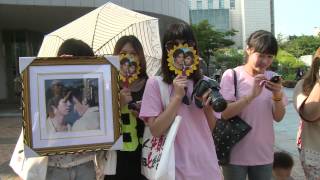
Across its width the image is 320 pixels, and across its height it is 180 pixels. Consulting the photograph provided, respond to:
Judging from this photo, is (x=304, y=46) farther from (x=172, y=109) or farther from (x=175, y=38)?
(x=172, y=109)

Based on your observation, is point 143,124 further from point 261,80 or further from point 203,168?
point 261,80

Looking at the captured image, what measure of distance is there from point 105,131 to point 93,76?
331 mm

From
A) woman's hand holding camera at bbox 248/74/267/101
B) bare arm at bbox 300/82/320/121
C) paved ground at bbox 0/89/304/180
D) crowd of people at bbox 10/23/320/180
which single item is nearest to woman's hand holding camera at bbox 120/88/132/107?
crowd of people at bbox 10/23/320/180

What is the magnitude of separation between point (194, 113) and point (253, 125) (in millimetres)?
651

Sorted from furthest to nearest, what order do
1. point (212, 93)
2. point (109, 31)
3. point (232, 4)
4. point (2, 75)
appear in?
point (232, 4) → point (2, 75) → point (109, 31) → point (212, 93)

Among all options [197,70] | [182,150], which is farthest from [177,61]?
[182,150]

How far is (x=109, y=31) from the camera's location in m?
3.50

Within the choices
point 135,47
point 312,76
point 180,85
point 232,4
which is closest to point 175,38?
point 180,85

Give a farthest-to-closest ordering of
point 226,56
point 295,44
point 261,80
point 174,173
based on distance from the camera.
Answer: point 295,44 → point 226,56 → point 261,80 → point 174,173

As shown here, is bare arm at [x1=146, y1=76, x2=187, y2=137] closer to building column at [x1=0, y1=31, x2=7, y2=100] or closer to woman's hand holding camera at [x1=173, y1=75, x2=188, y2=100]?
woman's hand holding camera at [x1=173, y1=75, x2=188, y2=100]

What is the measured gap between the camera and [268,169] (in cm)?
323

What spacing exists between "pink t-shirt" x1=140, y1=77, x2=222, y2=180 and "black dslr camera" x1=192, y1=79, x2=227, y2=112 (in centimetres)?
10

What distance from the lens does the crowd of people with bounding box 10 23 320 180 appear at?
104 inches

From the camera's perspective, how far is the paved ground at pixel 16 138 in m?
6.75
